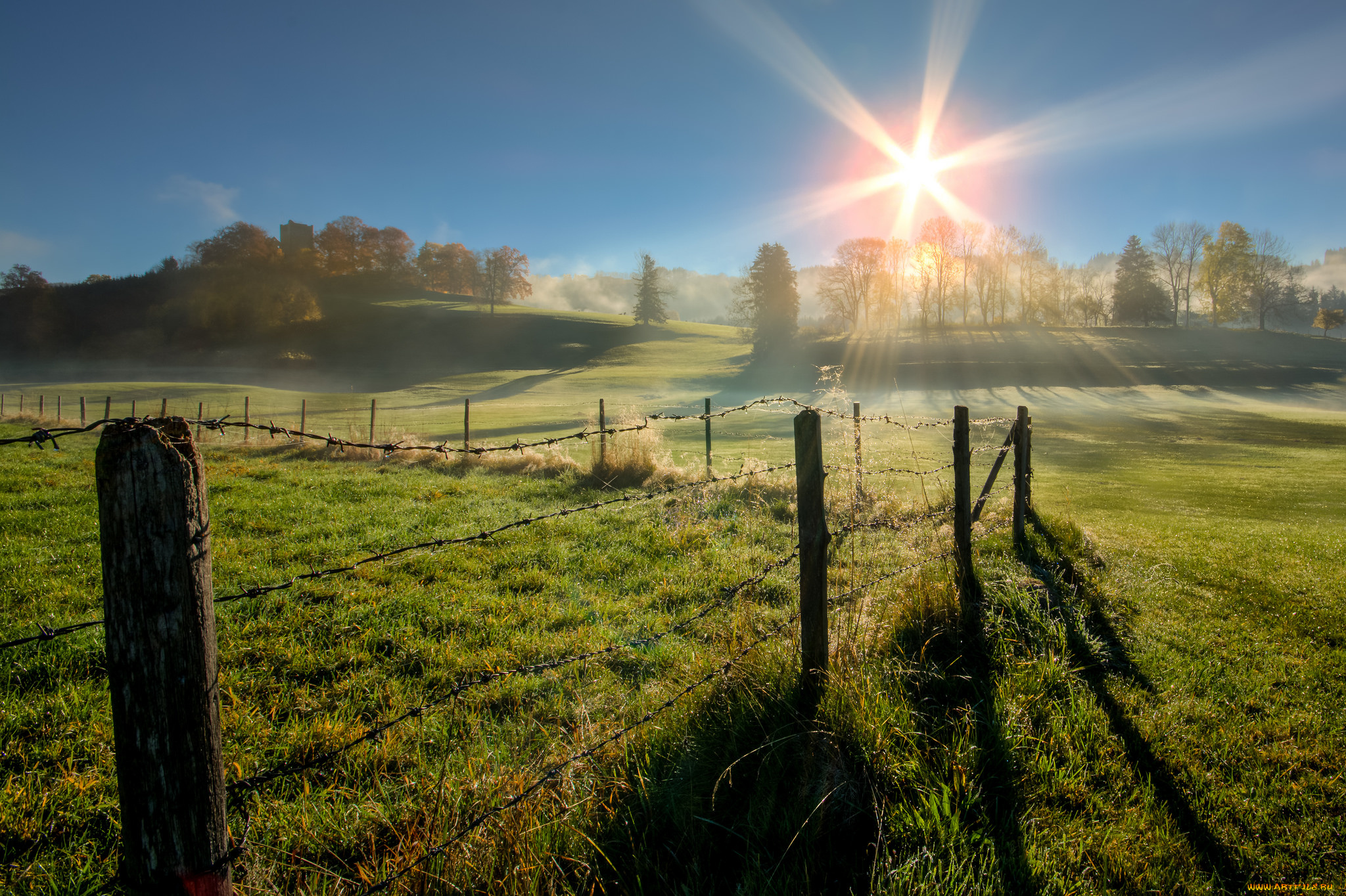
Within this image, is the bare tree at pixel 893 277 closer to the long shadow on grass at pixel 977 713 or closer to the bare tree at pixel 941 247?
the bare tree at pixel 941 247

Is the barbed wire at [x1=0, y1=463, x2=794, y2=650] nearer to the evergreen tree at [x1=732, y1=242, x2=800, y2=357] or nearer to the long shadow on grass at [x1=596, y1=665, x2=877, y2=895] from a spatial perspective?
the long shadow on grass at [x1=596, y1=665, x2=877, y2=895]

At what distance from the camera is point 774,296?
57562 mm

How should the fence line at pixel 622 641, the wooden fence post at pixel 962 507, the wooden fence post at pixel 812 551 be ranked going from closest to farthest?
1. the fence line at pixel 622 641
2. the wooden fence post at pixel 812 551
3. the wooden fence post at pixel 962 507

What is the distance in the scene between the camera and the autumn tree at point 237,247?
8388 cm

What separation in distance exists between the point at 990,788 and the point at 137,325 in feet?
289

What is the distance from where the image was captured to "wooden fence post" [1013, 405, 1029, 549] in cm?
645

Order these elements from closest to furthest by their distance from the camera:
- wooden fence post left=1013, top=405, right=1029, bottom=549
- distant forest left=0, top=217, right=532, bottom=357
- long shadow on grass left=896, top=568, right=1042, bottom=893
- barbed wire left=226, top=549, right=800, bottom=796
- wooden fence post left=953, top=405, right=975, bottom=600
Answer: barbed wire left=226, top=549, right=800, bottom=796 < long shadow on grass left=896, top=568, right=1042, bottom=893 < wooden fence post left=953, top=405, right=975, bottom=600 < wooden fence post left=1013, top=405, right=1029, bottom=549 < distant forest left=0, top=217, right=532, bottom=357

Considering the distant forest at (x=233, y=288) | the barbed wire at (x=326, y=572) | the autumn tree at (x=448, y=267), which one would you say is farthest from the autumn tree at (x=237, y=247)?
the barbed wire at (x=326, y=572)

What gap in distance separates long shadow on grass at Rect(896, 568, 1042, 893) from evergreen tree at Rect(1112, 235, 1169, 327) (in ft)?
265

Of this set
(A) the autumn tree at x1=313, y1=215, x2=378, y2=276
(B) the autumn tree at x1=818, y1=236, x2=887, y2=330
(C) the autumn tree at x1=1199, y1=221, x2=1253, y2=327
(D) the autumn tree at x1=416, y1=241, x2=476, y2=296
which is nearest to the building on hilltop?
(A) the autumn tree at x1=313, y1=215, x2=378, y2=276

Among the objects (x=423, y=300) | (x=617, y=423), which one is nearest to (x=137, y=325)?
(x=423, y=300)

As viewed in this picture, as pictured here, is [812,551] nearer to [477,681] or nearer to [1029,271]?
[477,681]

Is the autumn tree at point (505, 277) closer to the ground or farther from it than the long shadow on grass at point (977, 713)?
farther from it

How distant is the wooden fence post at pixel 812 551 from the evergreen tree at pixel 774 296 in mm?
54369
